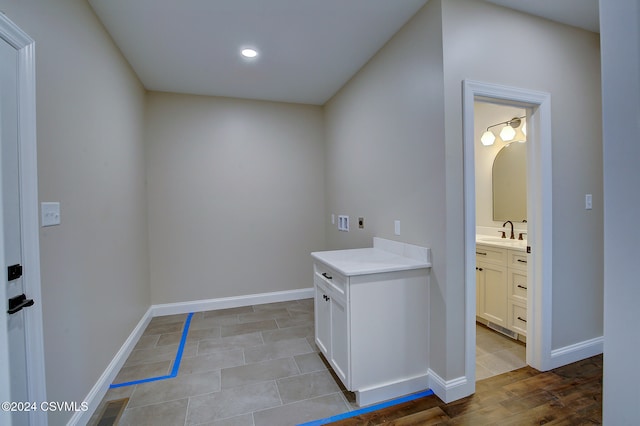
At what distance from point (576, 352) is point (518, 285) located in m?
0.63

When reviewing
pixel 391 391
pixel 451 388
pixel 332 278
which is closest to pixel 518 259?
pixel 451 388

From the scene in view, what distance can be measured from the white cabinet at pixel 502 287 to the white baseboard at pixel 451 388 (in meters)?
1.06

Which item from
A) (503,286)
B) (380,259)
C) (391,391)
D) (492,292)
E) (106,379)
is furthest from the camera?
(492,292)

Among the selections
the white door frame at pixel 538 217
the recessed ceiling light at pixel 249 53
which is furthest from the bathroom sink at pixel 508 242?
the recessed ceiling light at pixel 249 53

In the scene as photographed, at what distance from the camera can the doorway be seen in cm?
262

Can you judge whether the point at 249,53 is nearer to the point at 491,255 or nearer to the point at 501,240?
the point at 491,255

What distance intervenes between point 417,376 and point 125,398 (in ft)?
6.76

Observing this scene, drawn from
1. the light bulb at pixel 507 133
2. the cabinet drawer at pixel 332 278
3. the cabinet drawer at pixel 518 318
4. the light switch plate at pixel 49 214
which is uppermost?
the light bulb at pixel 507 133

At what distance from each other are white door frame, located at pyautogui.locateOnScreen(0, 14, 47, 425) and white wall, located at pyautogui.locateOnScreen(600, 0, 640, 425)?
7.27ft

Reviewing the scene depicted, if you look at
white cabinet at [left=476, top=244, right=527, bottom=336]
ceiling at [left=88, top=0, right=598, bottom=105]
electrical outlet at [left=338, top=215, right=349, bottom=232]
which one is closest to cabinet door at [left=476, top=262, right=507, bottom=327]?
white cabinet at [left=476, top=244, right=527, bottom=336]

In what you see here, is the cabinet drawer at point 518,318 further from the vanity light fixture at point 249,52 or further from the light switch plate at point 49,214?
the light switch plate at point 49,214

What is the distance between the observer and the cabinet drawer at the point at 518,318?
103 inches

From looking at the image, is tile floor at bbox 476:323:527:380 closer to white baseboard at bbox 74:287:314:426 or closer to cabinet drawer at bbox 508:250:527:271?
cabinet drawer at bbox 508:250:527:271

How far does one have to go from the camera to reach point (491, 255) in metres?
2.96
